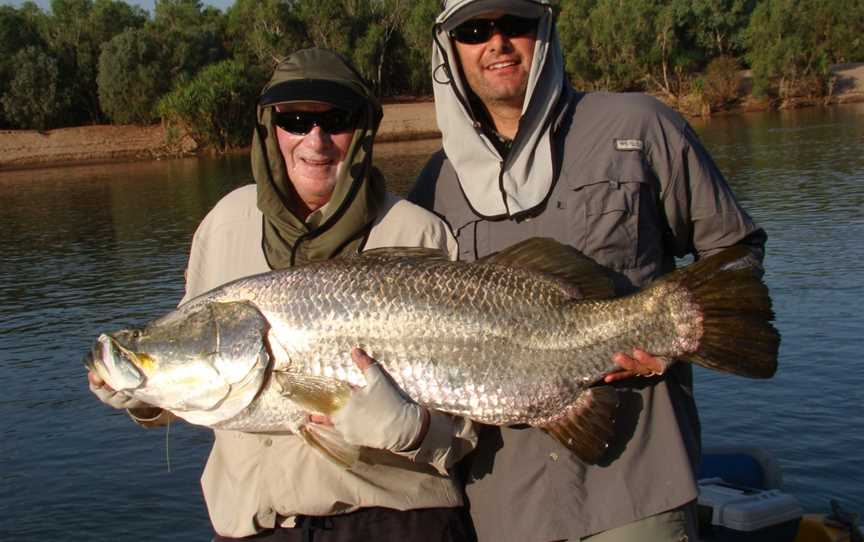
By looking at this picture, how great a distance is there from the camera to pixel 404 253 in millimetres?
3840

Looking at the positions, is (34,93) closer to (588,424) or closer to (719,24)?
(719,24)

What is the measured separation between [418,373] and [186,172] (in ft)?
140

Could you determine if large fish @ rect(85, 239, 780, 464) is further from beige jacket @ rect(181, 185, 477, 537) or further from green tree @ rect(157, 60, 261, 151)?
green tree @ rect(157, 60, 261, 151)

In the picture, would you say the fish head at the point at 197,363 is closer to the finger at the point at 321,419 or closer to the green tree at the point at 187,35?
the finger at the point at 321,419

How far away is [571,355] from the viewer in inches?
146

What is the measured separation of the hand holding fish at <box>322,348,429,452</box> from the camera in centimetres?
347

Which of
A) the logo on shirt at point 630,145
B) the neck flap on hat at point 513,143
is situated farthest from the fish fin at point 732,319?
the neck flap on hat at point 513,143

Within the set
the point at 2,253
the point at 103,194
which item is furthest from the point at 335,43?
the point at 2,253

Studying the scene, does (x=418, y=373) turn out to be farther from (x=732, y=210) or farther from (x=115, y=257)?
(x=115, y=257)

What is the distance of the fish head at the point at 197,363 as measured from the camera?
3.72 m

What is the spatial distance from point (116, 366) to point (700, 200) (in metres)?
2.44

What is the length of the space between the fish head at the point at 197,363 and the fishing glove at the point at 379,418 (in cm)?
43

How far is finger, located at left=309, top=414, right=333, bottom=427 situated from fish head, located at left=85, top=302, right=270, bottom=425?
0.83 ft

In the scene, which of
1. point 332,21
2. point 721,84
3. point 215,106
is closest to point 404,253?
point 215,106
